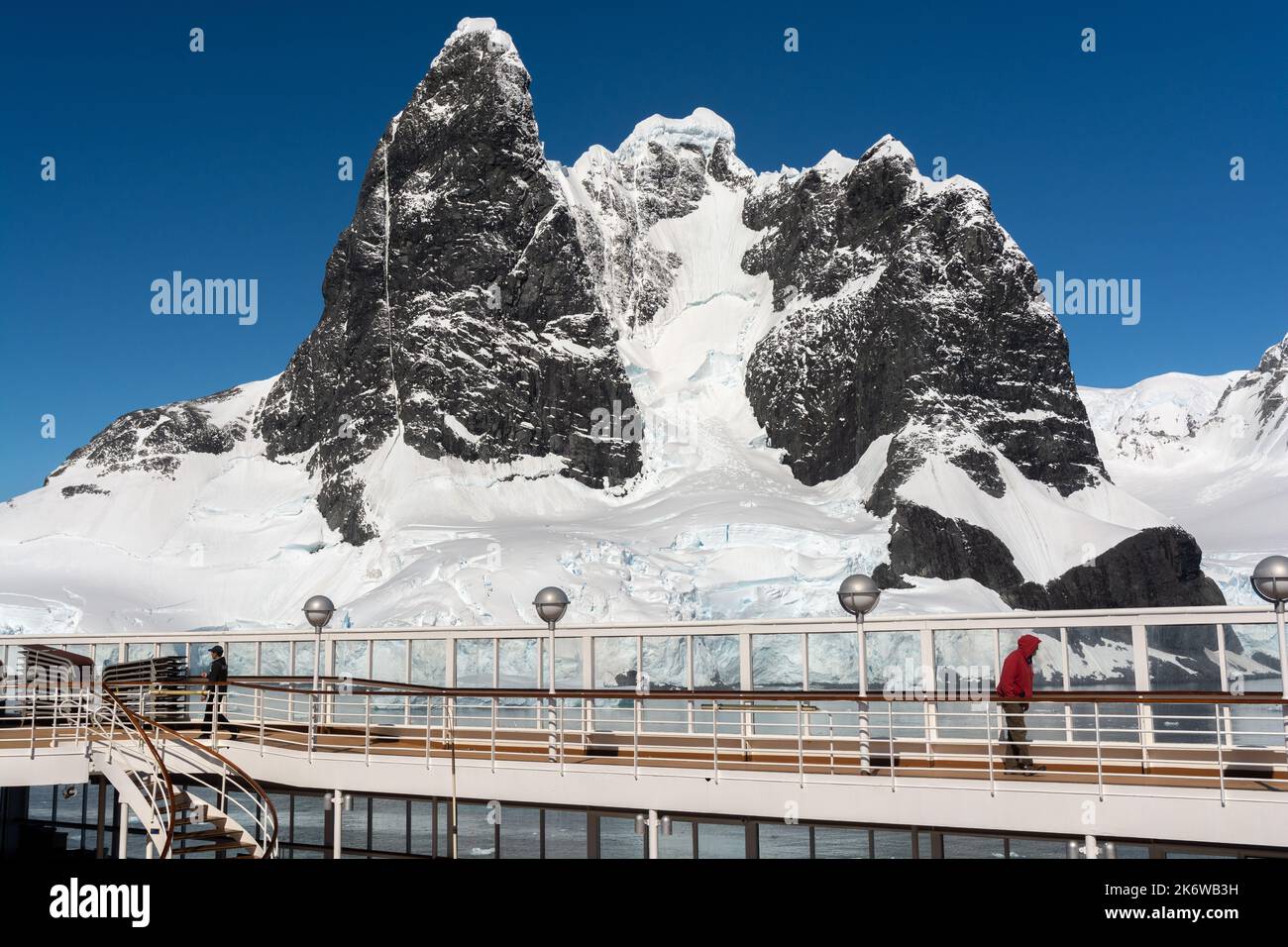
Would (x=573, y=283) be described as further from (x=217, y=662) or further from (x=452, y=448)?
(x=217, y=662)

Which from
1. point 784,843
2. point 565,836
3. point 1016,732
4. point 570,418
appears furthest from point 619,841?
point 570,418

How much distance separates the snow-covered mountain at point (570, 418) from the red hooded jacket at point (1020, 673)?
11627 centimetres

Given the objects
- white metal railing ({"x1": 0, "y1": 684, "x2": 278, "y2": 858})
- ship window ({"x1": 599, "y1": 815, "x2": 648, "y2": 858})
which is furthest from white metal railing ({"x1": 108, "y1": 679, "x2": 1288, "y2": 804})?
ship window ({"x1": 599, "y1": 815, "x2": 648, "y2": 858})

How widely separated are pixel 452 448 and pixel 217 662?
448ft

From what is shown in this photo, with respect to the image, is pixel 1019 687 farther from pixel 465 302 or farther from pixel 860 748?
pixel 465 302

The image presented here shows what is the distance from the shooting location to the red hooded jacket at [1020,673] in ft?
44.6

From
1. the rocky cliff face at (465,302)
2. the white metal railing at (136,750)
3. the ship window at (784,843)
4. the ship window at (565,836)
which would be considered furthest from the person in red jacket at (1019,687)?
the rocky cliff face at (465,302)

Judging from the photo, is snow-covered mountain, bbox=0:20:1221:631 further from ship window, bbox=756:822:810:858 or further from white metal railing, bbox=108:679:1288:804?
white metal railing, bbox=108:679:1288:804

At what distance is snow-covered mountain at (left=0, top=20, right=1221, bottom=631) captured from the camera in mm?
142500

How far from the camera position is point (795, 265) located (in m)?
193

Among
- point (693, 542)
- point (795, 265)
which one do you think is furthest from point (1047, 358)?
point (693, 542)

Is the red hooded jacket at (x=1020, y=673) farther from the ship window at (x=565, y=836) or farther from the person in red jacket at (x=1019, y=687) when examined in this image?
the ship window at (x=565, y=836)

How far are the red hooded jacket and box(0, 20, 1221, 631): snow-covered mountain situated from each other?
381 ft
